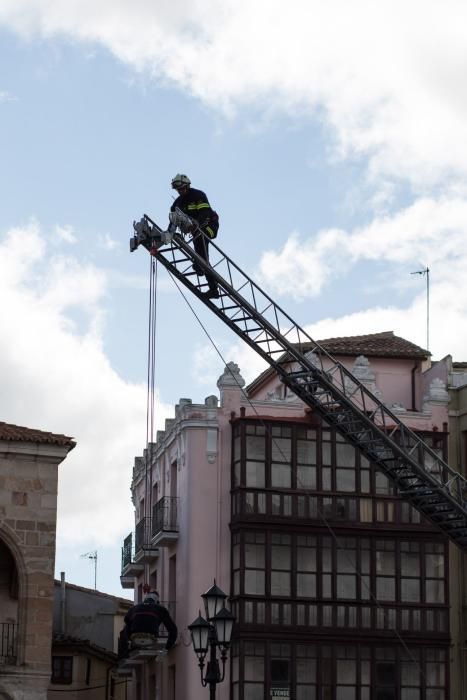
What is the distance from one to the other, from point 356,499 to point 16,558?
14825 millimetres

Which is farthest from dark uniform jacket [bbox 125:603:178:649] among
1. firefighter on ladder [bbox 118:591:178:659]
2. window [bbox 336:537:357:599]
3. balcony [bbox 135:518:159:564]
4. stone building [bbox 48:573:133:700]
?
stone building [bbox 48:573:133:700]

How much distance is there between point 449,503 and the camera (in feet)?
107

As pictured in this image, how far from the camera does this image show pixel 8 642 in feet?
112

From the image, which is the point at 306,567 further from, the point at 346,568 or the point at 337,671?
the point at 337,671

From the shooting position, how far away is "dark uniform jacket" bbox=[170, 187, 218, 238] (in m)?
30.3

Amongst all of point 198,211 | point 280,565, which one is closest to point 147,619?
point 198,211

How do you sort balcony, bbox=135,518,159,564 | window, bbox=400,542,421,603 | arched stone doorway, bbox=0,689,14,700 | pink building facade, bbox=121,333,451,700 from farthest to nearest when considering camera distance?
balcony, bbox=135,518,159,564 < window, bbox=400,542,421,603 < pink building facade, bbox=121,333,451,700 < arched stone doorway, bbox=0,689,14,700

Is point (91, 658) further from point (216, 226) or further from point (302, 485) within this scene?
point (216, 226)

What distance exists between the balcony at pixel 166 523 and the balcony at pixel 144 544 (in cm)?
91

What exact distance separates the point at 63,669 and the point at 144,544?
7421 mm

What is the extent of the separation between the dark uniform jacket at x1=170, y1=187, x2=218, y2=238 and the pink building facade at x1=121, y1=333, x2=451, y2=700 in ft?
50.2

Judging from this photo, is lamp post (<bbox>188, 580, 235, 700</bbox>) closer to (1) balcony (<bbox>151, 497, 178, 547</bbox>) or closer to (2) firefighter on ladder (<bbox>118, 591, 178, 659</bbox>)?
(2) firefighter on ladder (<bbox>118, 591, 178, 659</bbox>)

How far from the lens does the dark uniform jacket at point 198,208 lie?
30281 mm

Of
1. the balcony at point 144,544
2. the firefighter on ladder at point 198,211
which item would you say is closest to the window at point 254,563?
the balcony at point 144,544
